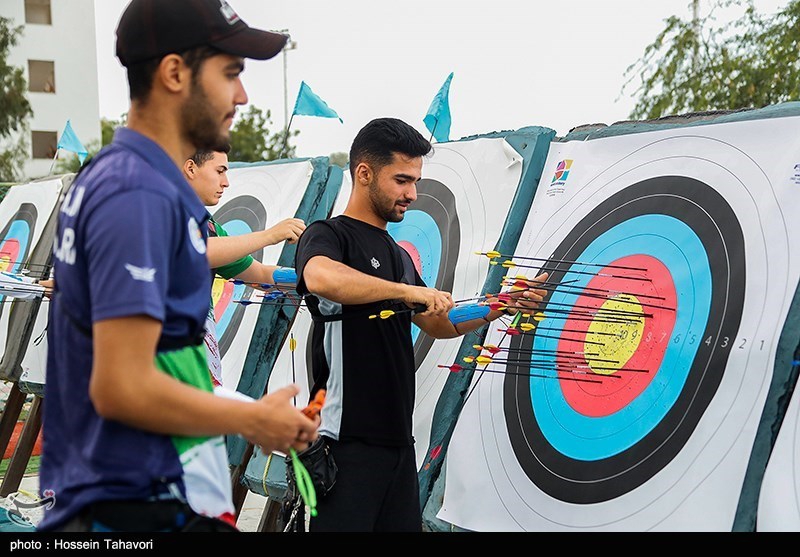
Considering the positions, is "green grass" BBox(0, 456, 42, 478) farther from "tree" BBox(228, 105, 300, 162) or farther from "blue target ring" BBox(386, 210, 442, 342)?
"tree" BBox(228, 105, 300, 162)

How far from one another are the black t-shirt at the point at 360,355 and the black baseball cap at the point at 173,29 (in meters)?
1.15

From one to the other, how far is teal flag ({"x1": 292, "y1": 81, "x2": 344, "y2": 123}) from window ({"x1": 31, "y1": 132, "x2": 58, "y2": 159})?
27.7m

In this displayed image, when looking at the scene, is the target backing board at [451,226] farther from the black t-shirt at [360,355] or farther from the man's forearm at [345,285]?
the man's forearm at [345,285]

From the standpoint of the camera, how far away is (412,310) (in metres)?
2.56

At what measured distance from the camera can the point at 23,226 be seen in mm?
6938

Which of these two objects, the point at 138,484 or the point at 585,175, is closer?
the point at 138,484

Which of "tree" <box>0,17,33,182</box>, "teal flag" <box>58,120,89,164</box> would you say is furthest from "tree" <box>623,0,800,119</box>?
"tree" <box>0,17,33,182</box>

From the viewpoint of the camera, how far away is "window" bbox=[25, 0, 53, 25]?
30.2 meters

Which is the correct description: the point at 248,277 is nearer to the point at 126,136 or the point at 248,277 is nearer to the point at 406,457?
the point at 406,457

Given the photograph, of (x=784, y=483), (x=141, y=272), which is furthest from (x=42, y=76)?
(x=141, y=272)

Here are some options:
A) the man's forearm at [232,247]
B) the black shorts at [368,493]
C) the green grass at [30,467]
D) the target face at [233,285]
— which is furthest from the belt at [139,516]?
the green grass at [30,467]

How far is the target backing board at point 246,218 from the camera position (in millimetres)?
4488

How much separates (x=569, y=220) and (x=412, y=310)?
2.68 feet

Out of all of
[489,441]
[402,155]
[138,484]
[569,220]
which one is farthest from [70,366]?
[569,220]
